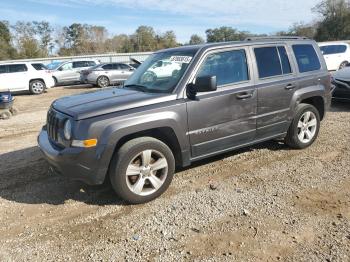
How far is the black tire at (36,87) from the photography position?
57.3 ft

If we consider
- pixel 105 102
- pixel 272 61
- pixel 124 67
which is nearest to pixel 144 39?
pixel 124 67

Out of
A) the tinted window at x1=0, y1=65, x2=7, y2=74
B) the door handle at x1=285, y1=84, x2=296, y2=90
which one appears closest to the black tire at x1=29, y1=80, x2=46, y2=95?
the tinted window at x1=0, y1=65, x2=7, y2=74

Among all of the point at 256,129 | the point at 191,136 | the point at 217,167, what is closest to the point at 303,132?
the point at 256,129

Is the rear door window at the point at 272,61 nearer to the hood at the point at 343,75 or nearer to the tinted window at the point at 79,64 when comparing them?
the hood at the point at 343,75

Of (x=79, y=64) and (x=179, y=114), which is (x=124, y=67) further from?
(x=179, y=114)

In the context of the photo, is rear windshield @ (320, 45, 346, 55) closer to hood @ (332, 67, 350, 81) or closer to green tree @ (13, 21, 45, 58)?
hood @ (332, 67, 350, 81)

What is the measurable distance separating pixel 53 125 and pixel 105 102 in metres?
0.73

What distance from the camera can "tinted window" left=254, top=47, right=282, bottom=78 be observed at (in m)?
5.15

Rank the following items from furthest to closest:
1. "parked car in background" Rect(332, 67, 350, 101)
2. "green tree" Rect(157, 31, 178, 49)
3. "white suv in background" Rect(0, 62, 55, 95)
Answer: "green tree" Rect(157, 31, 178, 49)
"white suv in background" Rect(0, 62, 55, 95)
"parked car in background" Rect(332, 67, 350, 101)

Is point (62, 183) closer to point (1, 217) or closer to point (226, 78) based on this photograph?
point (1, 217)

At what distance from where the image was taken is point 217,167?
530 cm

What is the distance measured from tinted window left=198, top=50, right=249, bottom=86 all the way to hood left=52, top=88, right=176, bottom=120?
708 millimetres

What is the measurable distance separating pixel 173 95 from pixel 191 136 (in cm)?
57

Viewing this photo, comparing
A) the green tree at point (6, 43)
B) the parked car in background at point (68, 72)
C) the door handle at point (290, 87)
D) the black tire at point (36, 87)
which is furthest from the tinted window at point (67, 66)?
the green tree at point (6, 43)
